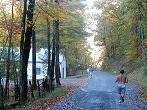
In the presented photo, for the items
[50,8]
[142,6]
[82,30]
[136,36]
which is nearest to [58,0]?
[50,8]

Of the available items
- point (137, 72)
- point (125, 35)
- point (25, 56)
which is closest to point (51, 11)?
point (25, 56)

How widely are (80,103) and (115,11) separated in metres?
45.1

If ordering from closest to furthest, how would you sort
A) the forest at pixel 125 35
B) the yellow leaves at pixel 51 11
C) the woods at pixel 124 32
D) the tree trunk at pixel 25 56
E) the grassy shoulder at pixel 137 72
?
the tree trunk at pixel 25 56
the yellow leaves at pixel 51 11
the grassy shoulder at pixel 137 72
the forest at pixel 125 35
the woods at pixel 124 32

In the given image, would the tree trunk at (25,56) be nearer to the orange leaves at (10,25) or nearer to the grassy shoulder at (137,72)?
the orange leaves at (10,25)

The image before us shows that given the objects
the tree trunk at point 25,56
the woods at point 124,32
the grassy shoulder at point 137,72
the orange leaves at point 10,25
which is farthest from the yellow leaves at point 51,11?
the woods at point 124,32

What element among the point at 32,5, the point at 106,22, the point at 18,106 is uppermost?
the point at 106,22

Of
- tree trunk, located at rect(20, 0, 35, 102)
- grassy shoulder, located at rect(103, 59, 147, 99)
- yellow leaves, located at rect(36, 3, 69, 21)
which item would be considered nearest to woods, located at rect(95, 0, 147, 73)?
grassy shoulder, located at rect(103, 59, 147, 99)

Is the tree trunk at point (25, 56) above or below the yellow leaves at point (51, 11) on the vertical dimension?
below

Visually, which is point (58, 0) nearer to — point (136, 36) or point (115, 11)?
point (136, 36)

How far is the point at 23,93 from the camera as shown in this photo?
20812 millimetres

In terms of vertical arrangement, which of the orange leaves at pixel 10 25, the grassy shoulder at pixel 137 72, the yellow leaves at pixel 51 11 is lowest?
the grassy shoulder at pixel 137 72

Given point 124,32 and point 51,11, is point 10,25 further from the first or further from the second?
point 124,32

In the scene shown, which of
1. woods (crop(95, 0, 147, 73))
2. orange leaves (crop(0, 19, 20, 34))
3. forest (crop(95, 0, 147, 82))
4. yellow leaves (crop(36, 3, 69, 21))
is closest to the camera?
yellow leaves (crop(36, 3, 69, 21))

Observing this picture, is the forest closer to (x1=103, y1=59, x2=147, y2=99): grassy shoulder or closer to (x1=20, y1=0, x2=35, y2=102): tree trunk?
(x1=103, y1=59, x2=147, y2=99): grassy shoulder
